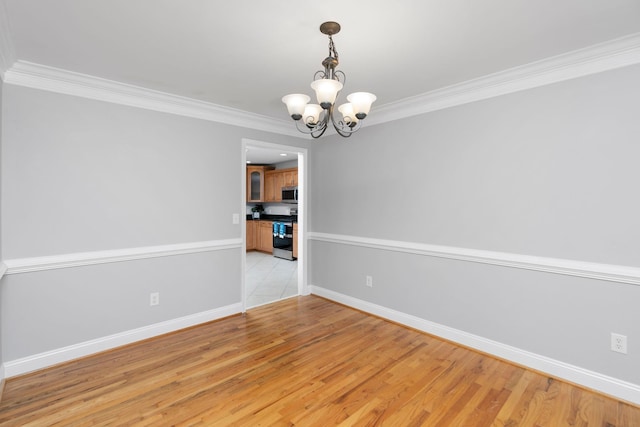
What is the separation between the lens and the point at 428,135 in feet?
10.5

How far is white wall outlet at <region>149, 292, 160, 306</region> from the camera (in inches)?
123

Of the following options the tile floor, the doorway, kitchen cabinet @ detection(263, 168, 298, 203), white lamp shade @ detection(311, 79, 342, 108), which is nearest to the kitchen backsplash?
kitchen cabinet @ detection(263, 168, 298, 203)

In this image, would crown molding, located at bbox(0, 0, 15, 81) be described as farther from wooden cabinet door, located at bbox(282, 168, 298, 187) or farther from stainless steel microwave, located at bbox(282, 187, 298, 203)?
wooden cabinet door, located at bbox(282, 168, 298, 187)

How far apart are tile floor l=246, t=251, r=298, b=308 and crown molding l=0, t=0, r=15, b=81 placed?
3269mm

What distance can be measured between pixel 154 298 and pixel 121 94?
202 cm

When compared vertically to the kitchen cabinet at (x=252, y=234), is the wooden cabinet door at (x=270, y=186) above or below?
above

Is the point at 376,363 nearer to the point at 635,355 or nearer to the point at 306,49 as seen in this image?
the point at 635,355

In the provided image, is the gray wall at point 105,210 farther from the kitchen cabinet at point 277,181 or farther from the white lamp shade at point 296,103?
the kitchen cabinet at point 277,181

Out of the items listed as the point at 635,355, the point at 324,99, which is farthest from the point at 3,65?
the point at 635,355

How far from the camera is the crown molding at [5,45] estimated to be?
1766mm

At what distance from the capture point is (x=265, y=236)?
27.1 feet

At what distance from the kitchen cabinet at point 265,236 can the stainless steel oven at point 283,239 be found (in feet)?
1.47

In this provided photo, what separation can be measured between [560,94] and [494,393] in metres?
2.34

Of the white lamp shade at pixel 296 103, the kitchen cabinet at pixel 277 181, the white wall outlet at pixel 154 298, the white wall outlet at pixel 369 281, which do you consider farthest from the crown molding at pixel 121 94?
the kitchen cabinet at pixel 277 181
